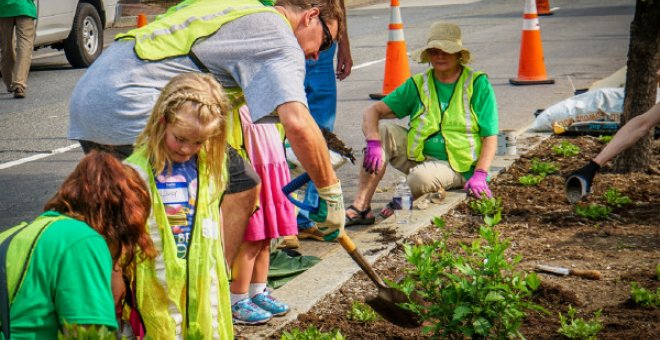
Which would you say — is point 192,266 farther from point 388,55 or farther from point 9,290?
point 388,55

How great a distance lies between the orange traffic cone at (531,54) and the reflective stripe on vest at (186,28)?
28.7 ft

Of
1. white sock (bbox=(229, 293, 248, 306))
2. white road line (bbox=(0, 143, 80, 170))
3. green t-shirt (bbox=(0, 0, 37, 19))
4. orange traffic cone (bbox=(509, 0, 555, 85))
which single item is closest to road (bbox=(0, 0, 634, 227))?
white road line (bbox=(0, 143, 80, 170))

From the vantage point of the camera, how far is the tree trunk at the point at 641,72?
7.06 m

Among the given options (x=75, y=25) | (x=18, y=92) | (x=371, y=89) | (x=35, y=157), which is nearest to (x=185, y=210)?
(x=35, y=157)

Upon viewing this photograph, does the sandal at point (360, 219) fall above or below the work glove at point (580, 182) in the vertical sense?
below

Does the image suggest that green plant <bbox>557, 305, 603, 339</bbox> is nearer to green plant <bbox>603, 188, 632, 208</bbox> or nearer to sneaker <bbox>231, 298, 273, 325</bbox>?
sneaker <bbox>231, 298, 273, 325</bbox>

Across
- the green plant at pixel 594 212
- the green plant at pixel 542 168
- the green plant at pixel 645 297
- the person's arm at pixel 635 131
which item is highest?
the person's arm at pixel 635 131

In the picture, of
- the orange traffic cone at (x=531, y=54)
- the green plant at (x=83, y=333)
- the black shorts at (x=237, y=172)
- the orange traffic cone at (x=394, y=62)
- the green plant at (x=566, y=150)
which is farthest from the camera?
the orange traffic cone at (x=531, y=54)

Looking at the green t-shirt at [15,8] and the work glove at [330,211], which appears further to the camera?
the green t-shirt at [15,8]

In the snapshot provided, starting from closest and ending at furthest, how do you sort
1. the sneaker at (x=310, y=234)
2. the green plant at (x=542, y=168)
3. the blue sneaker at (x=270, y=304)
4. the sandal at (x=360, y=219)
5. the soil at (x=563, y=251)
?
the soil at (x=563, y=251) < the blue sneaker at (x=270, y=304) < the sneaker at (x=310, y=234) < the sandal at (x=360, y=219) < the green plant at (x=542, y=168)

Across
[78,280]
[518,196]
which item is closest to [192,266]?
[78,280]

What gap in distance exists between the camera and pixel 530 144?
8.56 m

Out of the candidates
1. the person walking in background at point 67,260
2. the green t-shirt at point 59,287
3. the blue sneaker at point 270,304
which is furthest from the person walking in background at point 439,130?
the green t-shirt at point 59,287

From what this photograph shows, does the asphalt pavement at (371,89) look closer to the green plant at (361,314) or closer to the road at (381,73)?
the road at (381,73)
